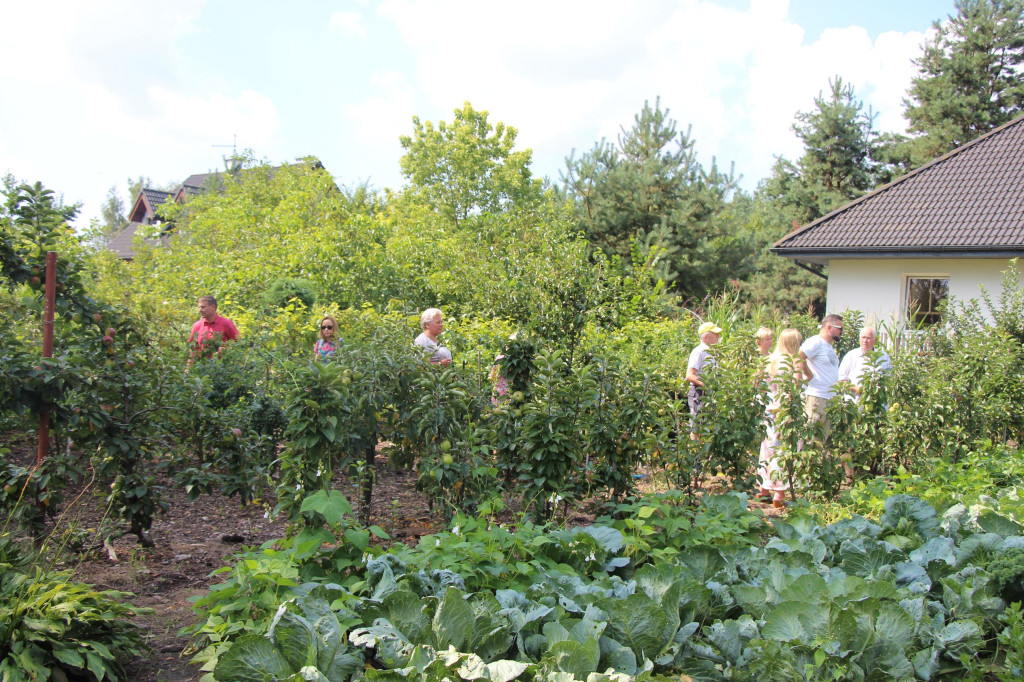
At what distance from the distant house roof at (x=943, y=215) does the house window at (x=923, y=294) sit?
1.01m

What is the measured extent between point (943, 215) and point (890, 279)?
1.66 meters

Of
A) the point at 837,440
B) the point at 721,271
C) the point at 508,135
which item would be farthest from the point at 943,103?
the point at 837,440

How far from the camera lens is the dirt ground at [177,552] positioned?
321 cm

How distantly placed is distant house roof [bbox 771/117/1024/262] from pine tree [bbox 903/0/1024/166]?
5860 millimetres

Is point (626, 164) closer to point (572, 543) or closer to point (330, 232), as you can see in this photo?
point (330, 232)

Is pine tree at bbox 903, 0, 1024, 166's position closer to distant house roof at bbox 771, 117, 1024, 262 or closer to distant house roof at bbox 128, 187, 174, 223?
distant house roof at bbox 771, 117, 1024, 262

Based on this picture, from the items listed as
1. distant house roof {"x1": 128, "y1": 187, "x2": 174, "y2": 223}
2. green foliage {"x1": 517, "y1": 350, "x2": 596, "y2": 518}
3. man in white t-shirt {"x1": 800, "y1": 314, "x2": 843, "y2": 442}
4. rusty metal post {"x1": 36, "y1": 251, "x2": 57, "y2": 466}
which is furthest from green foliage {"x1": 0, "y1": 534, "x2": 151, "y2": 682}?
distant house roof {"x1": 128, "y1": 187, "x2": 174, "y2": 223}

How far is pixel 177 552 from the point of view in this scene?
4434 mm

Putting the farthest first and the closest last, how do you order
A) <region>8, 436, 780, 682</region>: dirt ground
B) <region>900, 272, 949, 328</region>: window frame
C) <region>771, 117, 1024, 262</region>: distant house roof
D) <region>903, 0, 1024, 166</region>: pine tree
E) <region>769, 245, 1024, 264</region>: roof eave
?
<region>903, 0, 1024, 166</region>: pine tree → <region>900, 272, 949, 328</region>: window frame → <region>771, 117, 1024, 262</region>: distant house roof → <region>769, 245, 1024, 264</region>: roof eave → <region>8, 436, 780, 682</region>: dirt ground

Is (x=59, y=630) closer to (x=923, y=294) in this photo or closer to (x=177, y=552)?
(x=177, y=552)

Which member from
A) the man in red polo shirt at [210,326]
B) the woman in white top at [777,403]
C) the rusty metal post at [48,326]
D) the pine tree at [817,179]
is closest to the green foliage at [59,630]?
the rusty metal post at [48,326]

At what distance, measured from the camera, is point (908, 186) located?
17.4 meters

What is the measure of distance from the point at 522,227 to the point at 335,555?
27.6ft

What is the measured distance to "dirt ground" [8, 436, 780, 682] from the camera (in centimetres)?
321
